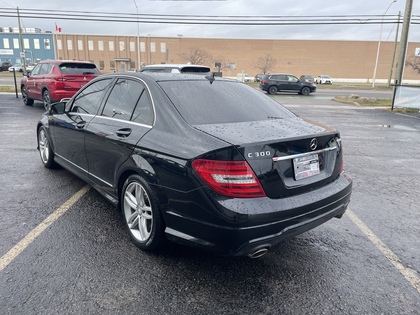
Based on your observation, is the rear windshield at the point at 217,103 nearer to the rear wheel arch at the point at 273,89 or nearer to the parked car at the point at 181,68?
the parked car at the point at 181,68

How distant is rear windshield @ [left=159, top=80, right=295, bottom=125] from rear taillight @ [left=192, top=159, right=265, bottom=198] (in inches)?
22.3

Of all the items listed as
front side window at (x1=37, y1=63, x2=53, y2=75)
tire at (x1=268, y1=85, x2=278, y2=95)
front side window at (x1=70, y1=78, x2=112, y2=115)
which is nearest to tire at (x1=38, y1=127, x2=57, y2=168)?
front side window at (x1=70, y1=78, x2=112, y2=115)

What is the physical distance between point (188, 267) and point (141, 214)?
655 millimetres

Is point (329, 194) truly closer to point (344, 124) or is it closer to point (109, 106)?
point (109, 106)

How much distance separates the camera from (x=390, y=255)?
312cm

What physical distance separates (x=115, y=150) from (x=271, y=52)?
231 feet

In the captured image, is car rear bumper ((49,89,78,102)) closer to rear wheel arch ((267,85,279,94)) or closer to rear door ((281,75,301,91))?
rear wheel arch ((267,85,279,94))

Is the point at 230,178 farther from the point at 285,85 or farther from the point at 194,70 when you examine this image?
the point at 285,85

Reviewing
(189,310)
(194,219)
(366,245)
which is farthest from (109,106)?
(366,245)

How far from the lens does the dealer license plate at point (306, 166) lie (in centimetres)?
263

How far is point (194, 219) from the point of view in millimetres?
2516

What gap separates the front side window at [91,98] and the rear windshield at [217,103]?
3.45 ft

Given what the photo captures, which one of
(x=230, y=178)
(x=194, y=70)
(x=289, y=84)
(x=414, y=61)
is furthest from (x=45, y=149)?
(x=414, y=61)

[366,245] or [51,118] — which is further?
[51,118]
